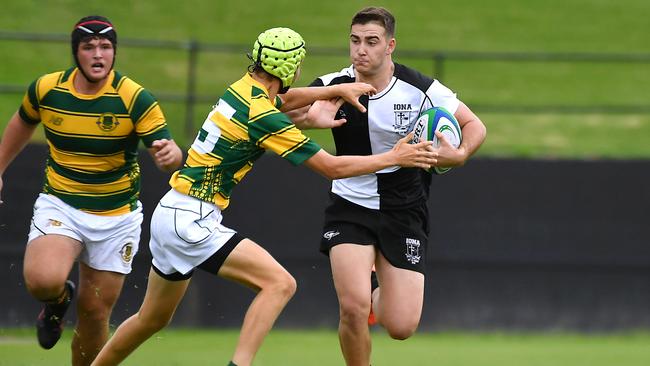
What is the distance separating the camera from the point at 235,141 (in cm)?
730

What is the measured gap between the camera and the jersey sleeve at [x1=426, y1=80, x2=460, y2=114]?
27.6 feet

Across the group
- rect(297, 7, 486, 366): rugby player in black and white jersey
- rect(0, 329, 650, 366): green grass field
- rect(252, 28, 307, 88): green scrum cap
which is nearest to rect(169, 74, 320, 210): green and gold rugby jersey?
rect(252, 28, 307, 88): green scrum cap

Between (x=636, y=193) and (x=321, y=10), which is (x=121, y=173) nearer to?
(x=636, y=193)

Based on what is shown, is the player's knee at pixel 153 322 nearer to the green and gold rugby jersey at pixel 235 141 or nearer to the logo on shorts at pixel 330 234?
the green and gold rugby jersey at pixel 235 141

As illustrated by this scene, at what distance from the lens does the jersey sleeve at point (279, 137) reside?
286 inches

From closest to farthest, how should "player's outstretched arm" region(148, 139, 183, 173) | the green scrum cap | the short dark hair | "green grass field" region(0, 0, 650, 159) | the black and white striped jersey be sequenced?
the green scrum cap < "player's outstretched arm" region(148, 139, 183, 173) < the short dark hair < the black and white striped jersey < "green grass field" region(0, 0, 650, 159)

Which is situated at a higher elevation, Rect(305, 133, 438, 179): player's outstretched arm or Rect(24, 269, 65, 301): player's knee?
Rect(305, 133, 438, 179): player's outstretched arm

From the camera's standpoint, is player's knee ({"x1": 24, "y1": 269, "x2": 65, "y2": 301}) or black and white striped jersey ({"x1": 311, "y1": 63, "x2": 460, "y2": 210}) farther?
black and white striped jersey ({"x1": 311, "y1": 63, "x2": 460, "y2": 210})

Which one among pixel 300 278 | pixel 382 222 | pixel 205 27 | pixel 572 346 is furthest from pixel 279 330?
pixel 205 27

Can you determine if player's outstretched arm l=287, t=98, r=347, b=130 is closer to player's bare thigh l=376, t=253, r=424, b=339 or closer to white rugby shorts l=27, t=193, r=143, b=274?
player's bare thigh l=376, t=253, r=424, b=339

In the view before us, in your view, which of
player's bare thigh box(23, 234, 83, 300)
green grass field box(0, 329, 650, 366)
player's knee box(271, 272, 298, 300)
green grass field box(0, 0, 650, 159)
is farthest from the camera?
green grass field box(0, 0, 650, 159)

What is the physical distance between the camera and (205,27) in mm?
20500

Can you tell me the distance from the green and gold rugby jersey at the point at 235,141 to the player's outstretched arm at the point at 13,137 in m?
1.42

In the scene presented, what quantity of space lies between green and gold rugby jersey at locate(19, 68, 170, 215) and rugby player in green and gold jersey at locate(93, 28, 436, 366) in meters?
0.74
